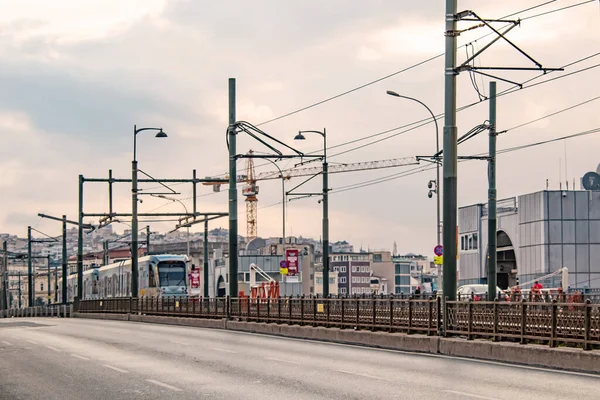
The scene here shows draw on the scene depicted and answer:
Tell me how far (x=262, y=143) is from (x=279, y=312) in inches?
295

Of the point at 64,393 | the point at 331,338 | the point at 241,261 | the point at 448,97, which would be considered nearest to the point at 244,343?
the point at 331,338

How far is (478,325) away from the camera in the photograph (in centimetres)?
2308

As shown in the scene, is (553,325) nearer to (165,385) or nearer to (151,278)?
(165,385)

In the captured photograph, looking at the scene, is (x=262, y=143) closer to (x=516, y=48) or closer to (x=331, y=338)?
(x=331, y=338)

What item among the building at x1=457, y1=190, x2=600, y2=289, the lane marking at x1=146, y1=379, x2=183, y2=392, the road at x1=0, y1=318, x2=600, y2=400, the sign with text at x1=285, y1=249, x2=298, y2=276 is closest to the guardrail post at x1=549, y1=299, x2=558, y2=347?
the road at x1=0, y1=318, x2=600, y2=400

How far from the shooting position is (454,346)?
76.5 feet

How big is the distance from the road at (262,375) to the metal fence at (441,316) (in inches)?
44.9

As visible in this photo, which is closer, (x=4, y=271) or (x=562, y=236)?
(x=562, y=236)

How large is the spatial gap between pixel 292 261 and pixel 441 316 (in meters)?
26.2

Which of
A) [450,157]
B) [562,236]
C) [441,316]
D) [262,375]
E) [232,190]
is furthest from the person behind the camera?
[562,236]

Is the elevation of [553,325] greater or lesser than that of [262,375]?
greater

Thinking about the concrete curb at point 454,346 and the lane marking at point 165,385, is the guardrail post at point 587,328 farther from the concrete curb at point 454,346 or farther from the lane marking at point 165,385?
the lane marking at point 165,385

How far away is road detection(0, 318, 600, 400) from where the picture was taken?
14883 millimetres

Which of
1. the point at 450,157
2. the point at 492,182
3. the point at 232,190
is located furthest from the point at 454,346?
the point at 492,182
